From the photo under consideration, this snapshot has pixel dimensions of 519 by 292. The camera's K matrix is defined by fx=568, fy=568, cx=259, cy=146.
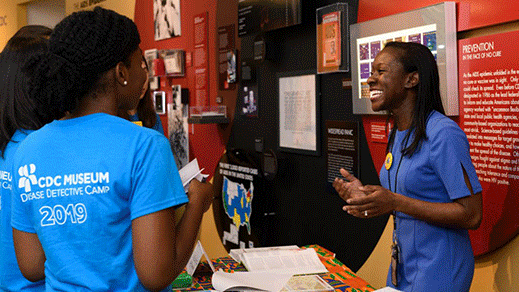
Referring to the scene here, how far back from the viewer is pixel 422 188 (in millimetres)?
1979

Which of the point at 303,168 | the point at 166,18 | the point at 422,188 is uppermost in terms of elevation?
the point at 166,18

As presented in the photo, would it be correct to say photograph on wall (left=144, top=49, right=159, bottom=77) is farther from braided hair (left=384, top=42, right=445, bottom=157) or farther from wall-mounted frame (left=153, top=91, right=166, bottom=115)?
braided hair (left=384, top=42, right=445, bottom=157)

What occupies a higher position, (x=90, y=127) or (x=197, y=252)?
(x=90, y=127)

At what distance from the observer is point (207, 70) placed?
5023 mm

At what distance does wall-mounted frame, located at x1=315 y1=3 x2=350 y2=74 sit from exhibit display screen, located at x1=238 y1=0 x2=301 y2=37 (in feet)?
0.76

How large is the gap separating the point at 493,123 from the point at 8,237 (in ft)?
6.32

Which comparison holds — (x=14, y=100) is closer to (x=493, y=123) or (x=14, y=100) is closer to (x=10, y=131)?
(x=10, y=131)

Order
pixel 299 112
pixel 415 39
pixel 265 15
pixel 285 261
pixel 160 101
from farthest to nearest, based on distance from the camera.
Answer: pixel 160 101 → pixel 265 15 → pixel 299 112 → pixel 415 39 → pixel 285 261

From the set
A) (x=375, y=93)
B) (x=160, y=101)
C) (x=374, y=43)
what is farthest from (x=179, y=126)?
(x=375, y=93)

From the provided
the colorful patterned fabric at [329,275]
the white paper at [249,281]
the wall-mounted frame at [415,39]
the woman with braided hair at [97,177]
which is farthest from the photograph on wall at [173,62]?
the woman with braided hair at [97,177]

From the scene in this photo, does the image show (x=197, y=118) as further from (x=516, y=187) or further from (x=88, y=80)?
(x=88, y=80)

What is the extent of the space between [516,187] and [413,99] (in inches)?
23.7

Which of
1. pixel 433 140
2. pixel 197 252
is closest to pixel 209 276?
pixel 197 252

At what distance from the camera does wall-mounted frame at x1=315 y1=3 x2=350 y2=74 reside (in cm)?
329
